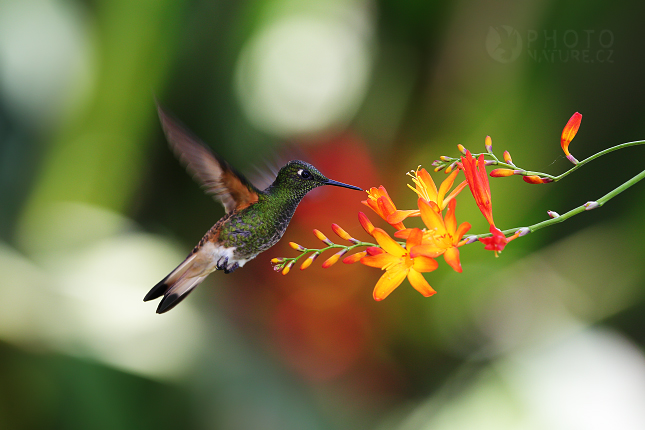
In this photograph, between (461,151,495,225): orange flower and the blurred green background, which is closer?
(461,151,495,225): orange flower

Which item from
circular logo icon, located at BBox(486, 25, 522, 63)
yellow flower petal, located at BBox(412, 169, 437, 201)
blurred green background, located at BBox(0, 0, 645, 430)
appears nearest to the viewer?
yellow flower petal, located at BBox(412, 169, 437, 201)

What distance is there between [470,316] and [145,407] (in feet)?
3.69

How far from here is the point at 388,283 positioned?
19.0 inches

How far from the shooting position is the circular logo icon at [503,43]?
173 cm

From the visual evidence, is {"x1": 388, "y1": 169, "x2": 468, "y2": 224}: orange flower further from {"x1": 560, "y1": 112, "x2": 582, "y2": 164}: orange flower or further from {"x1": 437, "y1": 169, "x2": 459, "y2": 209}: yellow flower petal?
{"x1": 560, "y1": 112, "x2": 582, "y2": 164}: orange flower

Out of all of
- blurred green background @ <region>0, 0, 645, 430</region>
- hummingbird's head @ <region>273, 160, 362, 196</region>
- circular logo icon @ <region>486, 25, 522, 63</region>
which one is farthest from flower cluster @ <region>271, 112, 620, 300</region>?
circular logo icon @ <region>486, 25, 522, 63</region>

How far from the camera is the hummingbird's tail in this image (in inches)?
27.2

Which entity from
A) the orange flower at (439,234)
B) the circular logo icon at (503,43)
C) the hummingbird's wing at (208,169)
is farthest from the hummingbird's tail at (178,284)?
the circular logo icon at (503,43)

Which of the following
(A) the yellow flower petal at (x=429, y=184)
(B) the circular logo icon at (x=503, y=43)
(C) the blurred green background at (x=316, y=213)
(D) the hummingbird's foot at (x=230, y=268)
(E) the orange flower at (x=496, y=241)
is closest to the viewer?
(E) the orange flower at (x=496, y=241)

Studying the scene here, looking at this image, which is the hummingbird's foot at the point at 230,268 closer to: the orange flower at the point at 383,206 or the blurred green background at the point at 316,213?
the orange flower at the point at 383,206

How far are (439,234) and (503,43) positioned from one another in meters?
1.53

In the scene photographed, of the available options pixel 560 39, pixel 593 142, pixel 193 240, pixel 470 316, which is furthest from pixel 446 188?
pixel 193 240

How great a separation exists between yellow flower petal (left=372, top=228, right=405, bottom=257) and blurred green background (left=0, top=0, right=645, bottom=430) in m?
1.20

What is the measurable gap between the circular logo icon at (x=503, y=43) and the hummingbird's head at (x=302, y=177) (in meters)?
1.34
